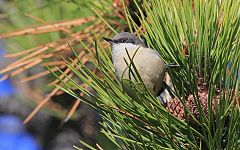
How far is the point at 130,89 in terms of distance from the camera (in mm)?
1041

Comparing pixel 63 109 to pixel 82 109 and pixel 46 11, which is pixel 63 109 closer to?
pixel 82 109

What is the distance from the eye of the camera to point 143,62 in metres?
1.23

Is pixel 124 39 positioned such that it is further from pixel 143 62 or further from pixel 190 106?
pixel 190 106

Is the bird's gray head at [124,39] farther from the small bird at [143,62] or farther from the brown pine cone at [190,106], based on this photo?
the brown pine cone at [190,106]

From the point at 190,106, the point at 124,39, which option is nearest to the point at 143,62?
the point at 124,39

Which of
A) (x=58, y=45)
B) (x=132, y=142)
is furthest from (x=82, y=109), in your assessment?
(x=132, y=142)

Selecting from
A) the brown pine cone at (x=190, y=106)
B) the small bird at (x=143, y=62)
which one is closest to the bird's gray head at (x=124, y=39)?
the small bird at (x=143, y=62)

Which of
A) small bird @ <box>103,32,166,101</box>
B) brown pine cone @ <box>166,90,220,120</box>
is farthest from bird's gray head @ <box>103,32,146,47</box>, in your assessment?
brown pine cone @ <box>166,90,220,120</box>

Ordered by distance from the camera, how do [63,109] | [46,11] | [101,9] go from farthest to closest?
[63,109], [46,11], [101,9]

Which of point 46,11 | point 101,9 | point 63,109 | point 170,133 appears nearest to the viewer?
point 170,133

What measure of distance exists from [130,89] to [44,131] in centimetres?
188

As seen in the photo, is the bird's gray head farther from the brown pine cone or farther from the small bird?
the brown pine cone

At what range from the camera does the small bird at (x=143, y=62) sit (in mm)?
1177

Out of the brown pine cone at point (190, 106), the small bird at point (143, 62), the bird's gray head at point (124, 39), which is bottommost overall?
the brown pine cone at point (190, 106)
